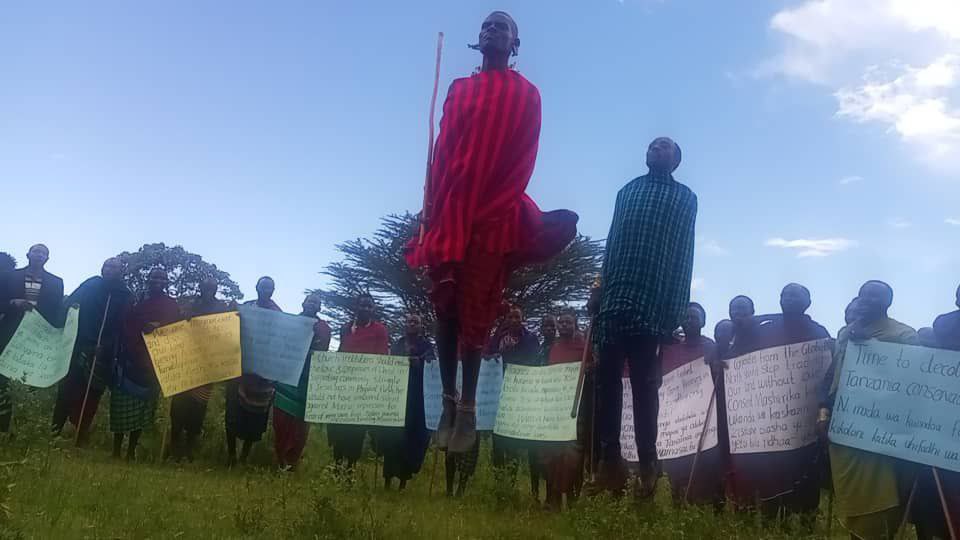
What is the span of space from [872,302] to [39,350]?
9.77m

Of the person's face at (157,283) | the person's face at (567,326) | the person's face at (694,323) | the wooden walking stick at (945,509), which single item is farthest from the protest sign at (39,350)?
the wooden walking stick at (945,509)

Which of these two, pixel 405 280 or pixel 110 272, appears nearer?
pixel 110 272

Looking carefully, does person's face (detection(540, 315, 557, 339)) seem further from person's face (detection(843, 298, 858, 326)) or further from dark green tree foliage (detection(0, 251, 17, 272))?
dark green tree foliage (detection(0, 251, 17, 272))

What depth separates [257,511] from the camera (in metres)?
5.86

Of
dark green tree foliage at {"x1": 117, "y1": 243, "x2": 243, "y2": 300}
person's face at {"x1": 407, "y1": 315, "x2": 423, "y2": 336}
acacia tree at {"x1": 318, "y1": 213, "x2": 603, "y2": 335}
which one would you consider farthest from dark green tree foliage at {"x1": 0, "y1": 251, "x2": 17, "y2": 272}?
dark green tree foliage at {"x1": 117, "y1": 243, "x2": 243, "y2": 300}

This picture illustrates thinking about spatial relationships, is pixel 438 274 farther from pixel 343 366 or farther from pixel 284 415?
pixel 284 415

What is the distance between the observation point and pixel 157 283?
37.3 feet

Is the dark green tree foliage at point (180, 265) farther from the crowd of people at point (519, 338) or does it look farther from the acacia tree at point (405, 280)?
the crowd of people at point (519, 338)

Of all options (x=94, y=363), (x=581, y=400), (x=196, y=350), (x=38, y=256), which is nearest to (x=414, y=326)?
(x=581, y=400)

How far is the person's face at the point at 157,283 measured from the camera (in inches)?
446

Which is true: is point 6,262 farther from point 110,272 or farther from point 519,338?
point 519,338

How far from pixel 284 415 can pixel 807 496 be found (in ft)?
21.3

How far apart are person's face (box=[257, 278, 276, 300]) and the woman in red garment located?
114 cm

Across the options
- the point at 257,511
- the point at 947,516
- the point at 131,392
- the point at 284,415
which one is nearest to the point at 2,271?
the point at 131,392
